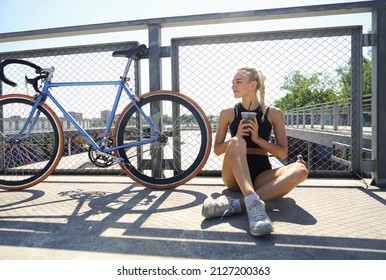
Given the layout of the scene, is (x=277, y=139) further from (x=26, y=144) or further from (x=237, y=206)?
(x=26, y=144)

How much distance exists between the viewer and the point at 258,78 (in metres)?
2.13

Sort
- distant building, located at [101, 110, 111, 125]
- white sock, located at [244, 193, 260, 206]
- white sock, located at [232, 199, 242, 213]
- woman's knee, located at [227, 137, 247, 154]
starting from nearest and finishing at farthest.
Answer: white sock, located at [244, 193, 260, 206] → white sock, located at [232, 199, 242, 213] → woman's knee, located at [227, 137, 247, 154] → distant building, located at [101, 110, 111, 125]

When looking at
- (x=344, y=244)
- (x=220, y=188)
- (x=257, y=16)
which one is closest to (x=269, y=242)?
(x=344, y=244)

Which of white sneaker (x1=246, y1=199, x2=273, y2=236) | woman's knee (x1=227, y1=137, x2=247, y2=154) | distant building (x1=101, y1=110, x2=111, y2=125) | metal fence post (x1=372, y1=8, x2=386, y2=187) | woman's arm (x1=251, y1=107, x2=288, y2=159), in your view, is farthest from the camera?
distant building (x1=101, y1=110, x2=111, y2=125)

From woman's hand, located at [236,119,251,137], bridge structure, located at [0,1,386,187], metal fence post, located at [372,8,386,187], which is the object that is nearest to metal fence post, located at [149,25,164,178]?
bridge structure, located at [0,1,386,187]

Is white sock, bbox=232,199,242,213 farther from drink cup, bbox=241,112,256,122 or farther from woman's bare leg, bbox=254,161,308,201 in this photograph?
drink cup, bbox=241,112,256,122

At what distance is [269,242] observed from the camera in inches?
52.1

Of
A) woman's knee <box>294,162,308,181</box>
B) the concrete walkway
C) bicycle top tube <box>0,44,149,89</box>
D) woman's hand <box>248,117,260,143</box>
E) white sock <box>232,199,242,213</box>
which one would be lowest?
the concrete walkway

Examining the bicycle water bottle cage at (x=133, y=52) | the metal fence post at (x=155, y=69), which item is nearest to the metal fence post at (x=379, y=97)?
the metal fence post at (x=155, y=69)

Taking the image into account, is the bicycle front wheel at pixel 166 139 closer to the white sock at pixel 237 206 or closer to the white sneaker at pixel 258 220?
the white sock at pixel 237 206

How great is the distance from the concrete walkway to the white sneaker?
0.04 metres

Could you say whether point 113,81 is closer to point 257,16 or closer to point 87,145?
point 87,145

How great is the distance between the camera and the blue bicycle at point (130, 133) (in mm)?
2490

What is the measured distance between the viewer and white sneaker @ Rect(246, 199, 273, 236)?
1.36 m
